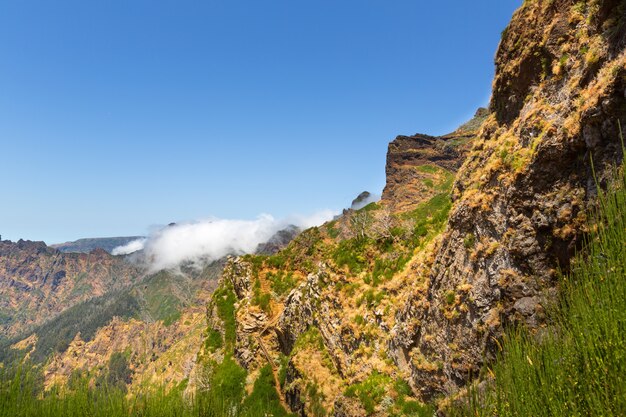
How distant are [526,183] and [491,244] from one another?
3580 millimetres

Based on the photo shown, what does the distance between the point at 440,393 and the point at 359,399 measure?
6956 mm

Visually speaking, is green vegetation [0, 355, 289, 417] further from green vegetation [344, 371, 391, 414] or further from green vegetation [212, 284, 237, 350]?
green vegetation [212, 284, 237, 350]

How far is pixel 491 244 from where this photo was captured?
18.2 m

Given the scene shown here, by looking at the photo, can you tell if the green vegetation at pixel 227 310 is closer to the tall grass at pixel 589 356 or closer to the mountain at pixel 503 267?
the mountain at pixel 503 267

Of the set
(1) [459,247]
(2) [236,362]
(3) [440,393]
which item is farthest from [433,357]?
(2) [236,362]

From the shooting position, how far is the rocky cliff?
1468 centimetres

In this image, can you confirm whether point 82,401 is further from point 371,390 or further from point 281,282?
point 281,282

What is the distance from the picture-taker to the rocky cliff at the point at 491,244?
578 inches

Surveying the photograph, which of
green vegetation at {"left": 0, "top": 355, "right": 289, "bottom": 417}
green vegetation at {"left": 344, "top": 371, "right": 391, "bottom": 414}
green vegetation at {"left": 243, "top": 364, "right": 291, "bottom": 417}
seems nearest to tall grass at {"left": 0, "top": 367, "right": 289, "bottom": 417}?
green vegetation at {"left": 0, "top": 355, "right": 289, "bottom": 417}

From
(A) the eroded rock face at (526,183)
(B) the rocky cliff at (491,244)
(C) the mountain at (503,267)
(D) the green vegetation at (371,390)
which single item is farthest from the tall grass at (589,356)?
(D) the green vegetation at (371,390)

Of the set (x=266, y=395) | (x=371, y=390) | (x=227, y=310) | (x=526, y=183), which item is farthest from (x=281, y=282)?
(x=526, y=183)

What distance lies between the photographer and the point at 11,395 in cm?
1369

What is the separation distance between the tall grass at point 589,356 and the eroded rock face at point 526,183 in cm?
456

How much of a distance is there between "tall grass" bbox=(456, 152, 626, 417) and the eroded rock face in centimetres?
456
